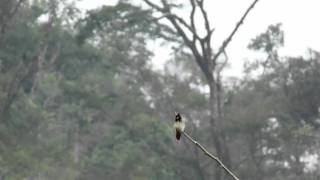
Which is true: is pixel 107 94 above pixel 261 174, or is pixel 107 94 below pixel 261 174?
above

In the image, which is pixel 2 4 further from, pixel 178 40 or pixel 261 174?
pixel 261 174

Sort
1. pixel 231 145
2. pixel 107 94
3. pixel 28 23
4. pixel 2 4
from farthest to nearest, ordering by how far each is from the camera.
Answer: pixel 107 94 < pixel 28 23 < pixel 231 145 < pixel 2 4

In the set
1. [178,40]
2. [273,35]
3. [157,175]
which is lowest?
[157,175]

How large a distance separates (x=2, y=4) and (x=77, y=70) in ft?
22.3

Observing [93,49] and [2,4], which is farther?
[93,49]

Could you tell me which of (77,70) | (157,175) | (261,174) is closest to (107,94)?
(77,70)

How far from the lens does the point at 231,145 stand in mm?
23422

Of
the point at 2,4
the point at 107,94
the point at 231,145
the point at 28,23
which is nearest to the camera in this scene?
the point at 2,4

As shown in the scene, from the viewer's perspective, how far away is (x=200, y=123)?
81.0ft

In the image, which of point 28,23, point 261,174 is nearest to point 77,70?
point 28,23

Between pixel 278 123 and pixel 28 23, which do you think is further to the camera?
pixel 28 23

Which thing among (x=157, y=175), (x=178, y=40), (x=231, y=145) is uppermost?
(x=178, y=40)

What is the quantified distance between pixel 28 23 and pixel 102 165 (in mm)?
5582

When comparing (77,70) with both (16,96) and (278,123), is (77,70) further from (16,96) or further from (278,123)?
(278,123)
